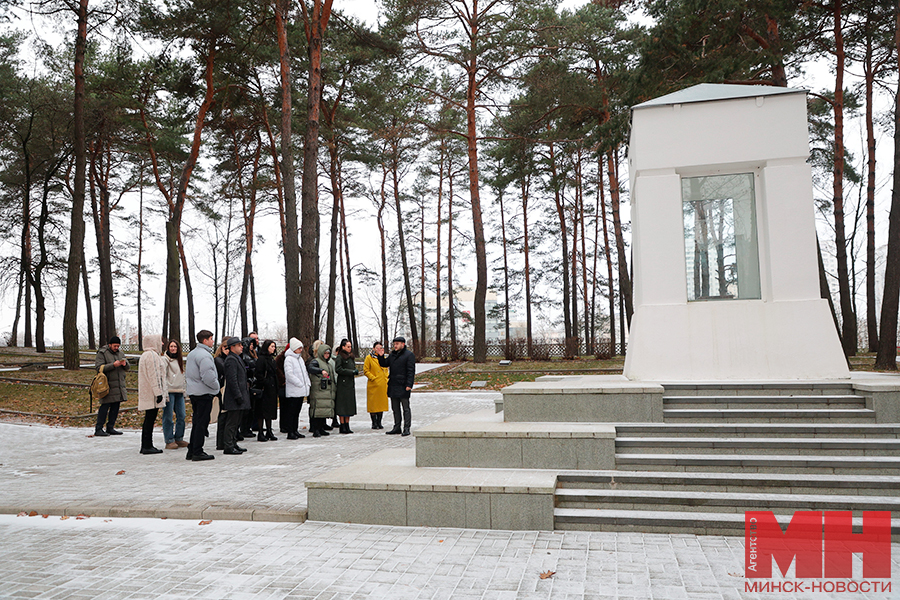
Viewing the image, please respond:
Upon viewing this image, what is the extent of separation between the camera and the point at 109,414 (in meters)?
10.1

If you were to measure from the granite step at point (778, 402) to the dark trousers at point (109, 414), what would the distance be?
8.68m

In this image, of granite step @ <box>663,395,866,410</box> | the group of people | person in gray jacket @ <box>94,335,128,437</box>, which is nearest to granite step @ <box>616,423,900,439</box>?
granite step @ <box>663,395,866,410</box>

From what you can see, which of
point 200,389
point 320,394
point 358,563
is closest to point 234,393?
point 200,389

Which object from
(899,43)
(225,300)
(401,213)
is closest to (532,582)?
(899,43)

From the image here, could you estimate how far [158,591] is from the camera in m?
3.55

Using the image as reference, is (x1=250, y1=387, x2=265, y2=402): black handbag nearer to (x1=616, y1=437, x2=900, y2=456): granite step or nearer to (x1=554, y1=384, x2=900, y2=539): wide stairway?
(x1=554, y1=384, x2=900, y2=539): wide stairway

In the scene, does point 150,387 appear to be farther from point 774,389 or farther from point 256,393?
point 774,389

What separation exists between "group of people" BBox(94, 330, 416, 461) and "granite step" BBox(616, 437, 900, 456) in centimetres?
444

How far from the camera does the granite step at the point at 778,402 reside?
5.86 meters

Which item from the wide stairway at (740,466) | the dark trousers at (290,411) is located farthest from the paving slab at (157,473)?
the wide stairway at (740,466)

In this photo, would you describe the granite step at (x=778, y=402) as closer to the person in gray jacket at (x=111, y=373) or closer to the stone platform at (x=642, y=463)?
the stone platform at (x=642, y=463)

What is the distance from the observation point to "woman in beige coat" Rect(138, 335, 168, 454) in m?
8.07

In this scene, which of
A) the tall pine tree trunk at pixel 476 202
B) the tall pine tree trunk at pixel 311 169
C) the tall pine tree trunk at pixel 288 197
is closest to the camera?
the tall pine tree trunk at pixel 311 169

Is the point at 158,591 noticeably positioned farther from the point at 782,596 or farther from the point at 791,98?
the point at 791,98
